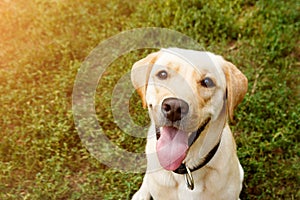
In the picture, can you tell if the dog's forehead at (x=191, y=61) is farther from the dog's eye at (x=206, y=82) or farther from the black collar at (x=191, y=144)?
the black collar at (x=191, y=144)

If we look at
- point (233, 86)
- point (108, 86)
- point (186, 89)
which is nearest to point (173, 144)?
point (186, 89)

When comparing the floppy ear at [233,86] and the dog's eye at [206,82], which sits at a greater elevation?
the dog's eye at [206,82]

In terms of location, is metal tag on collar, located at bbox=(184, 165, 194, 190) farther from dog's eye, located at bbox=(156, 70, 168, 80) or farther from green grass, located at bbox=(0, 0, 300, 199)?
green grass, located at bbox=(0, 0, 300, 199)

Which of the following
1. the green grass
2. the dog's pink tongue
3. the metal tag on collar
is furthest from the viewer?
the green grass

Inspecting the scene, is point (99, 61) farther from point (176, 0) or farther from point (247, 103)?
point (247, 103)

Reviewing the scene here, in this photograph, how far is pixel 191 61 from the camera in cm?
287

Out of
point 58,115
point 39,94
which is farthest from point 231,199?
point 39,94

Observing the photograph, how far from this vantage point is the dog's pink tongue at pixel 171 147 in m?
2.82

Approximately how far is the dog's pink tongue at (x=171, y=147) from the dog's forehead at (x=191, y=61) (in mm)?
378

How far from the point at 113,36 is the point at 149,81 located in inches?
83.4

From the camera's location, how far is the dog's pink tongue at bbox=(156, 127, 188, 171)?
282 centimetres

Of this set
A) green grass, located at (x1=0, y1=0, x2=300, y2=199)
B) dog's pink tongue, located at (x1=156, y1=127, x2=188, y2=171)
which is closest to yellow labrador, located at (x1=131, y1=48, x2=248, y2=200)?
dog's pink tongue, located at (x1=156, y1=127, x2=188, y2=171)

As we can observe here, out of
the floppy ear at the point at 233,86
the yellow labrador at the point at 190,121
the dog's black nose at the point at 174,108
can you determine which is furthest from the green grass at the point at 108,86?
the dog's black nose at the point at 174,108

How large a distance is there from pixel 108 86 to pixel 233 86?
1846mm
